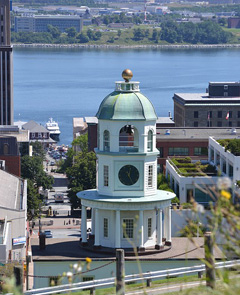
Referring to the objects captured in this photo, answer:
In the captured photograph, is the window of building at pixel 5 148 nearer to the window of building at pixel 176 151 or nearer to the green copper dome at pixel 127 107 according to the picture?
the window of building at pixel 176 151

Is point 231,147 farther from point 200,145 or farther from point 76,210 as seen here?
point 76,210

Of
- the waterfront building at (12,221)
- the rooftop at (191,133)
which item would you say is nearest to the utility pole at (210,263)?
the waterfront building at (12,221)

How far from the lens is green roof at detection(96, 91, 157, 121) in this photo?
34.5 meters

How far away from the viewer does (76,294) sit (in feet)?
86.4

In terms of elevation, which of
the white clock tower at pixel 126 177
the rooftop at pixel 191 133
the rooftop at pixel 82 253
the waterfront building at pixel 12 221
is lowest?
the rooftop at pixel 191 133

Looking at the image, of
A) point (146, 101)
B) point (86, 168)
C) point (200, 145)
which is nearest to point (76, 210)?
point (86, 168)

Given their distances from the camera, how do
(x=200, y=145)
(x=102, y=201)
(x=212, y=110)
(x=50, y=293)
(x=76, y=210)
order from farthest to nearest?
1. (x=212, y=110)
2. (x=76, y=210)
3. (x=200, y=145)
4. (x=102, y=201)
5. (x=50, y=293)

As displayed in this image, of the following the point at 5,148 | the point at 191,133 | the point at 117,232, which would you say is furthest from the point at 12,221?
the point at 191,133

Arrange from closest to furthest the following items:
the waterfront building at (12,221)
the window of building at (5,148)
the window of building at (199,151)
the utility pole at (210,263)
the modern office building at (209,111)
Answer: the utility pole at (210,263), the waterfront building at (12,221), the window of building at (199,151), the window of building at (5,148), the modern office building at (209,111)

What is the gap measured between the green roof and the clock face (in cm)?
162

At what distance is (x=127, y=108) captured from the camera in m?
34.5

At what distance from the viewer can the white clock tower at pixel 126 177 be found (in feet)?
111

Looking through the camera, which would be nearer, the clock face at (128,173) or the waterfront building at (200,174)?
the clock face at (128,173)

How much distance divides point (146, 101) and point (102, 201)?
3.67 meters
